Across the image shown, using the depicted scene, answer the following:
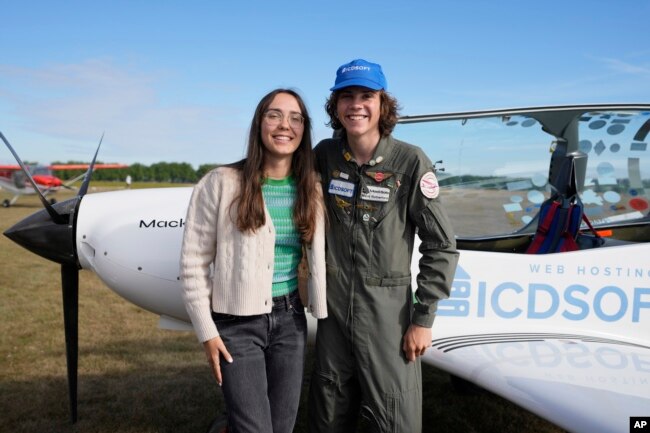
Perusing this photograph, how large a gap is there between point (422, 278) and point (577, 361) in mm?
1003

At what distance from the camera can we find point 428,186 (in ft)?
6.07

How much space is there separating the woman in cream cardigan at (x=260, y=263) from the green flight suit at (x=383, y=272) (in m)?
0.15

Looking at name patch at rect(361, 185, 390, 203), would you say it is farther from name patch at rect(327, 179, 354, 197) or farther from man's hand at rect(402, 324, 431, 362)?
man's hand at rect(402, 324, 431, 362)

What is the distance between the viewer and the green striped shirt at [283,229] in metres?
1.75

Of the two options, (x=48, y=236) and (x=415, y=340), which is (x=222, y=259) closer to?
(x=415, y=340)

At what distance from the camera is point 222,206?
1.64 m

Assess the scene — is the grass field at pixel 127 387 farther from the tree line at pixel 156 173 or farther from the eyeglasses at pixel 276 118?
the tree line at pixel 156 173

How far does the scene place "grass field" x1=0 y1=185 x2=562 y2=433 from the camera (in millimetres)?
3434

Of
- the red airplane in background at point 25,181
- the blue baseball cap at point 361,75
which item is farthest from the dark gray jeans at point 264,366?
the red airplane in background at point 25,181

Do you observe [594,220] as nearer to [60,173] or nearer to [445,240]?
[445,240]

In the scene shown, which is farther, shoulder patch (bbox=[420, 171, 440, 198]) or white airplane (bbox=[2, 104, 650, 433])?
white airplane (bbox=[2, 104, 650, 433])

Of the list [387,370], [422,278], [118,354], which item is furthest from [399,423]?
[118,354]

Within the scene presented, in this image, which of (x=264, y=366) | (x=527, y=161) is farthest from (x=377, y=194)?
(x=527, y=161)

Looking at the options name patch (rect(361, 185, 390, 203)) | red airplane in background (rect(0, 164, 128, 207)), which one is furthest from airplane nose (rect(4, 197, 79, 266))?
red airplane in background (rect(0, 164, 128, 207))
